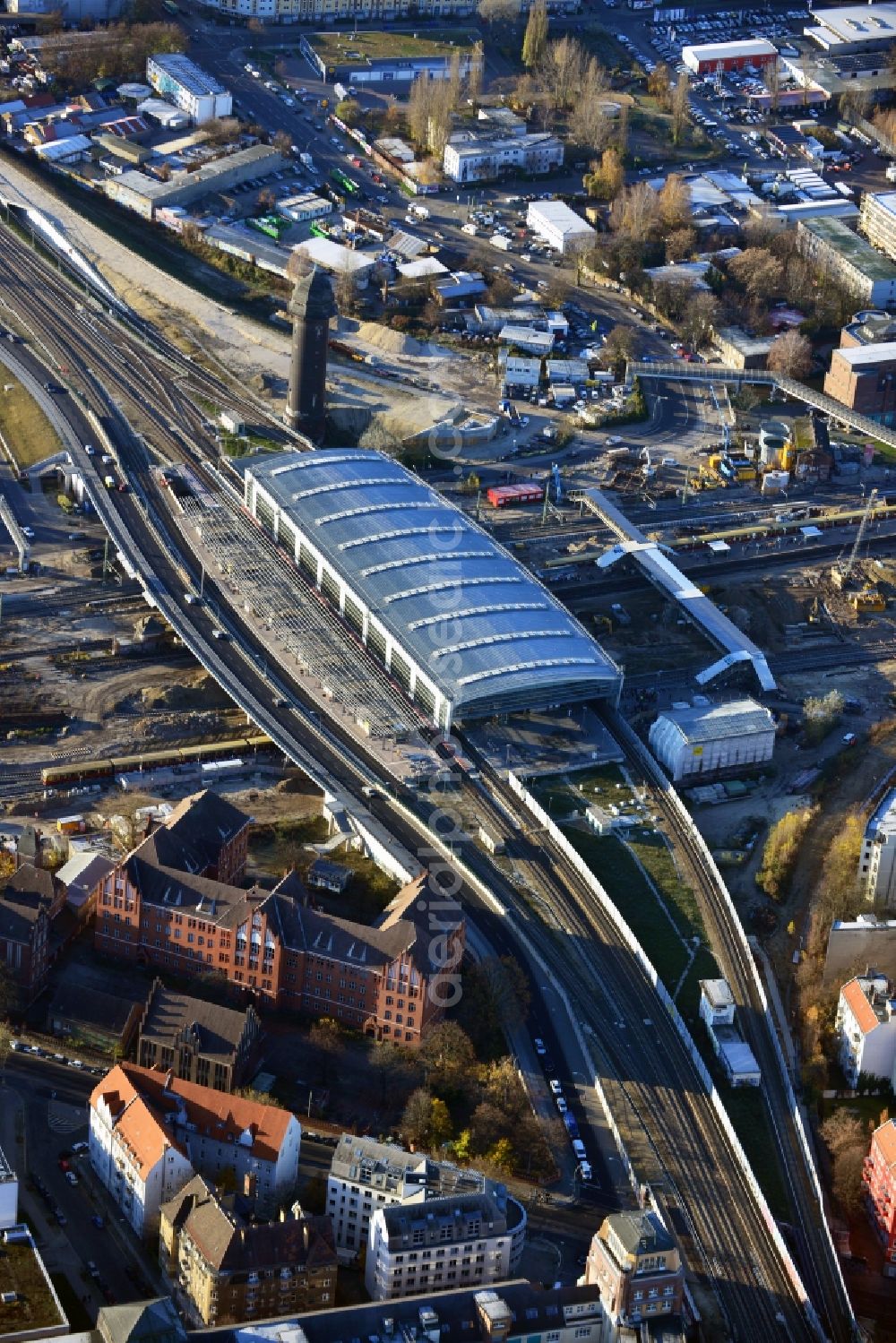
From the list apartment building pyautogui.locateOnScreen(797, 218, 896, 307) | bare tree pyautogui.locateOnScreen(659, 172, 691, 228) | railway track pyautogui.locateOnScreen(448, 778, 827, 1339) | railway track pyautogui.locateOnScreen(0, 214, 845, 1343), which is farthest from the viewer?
bare tree pyautogui.locateOnScreen(659, 172, 691, 228)

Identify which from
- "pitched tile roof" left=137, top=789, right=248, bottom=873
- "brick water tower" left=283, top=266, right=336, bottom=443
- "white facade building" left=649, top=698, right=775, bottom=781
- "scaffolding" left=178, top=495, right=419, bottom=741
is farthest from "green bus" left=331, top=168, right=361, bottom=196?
"pitched tile roof" left=137, top=789, right=248, bottom=873

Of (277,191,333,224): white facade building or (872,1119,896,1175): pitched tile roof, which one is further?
(277,191,333,224): white facade building

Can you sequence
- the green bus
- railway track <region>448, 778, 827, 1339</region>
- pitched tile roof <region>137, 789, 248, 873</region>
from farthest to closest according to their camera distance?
the green bus → pitched tile roof <region>137, 789, 248, 873</region> → railway track <region>448, 778, 827, 1339</region>

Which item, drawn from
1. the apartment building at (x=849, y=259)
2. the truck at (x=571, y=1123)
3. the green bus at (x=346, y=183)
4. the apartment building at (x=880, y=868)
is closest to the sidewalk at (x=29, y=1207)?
the truck at (x=571, y=1123)

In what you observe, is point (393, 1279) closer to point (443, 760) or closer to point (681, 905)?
point (681, 905)

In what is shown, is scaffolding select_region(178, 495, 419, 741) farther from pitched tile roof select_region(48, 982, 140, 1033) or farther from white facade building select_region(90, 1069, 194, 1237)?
white facade building select_region(90, 1069, 194, 1237)

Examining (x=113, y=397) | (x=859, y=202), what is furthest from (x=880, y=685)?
(x=859, y=202)
